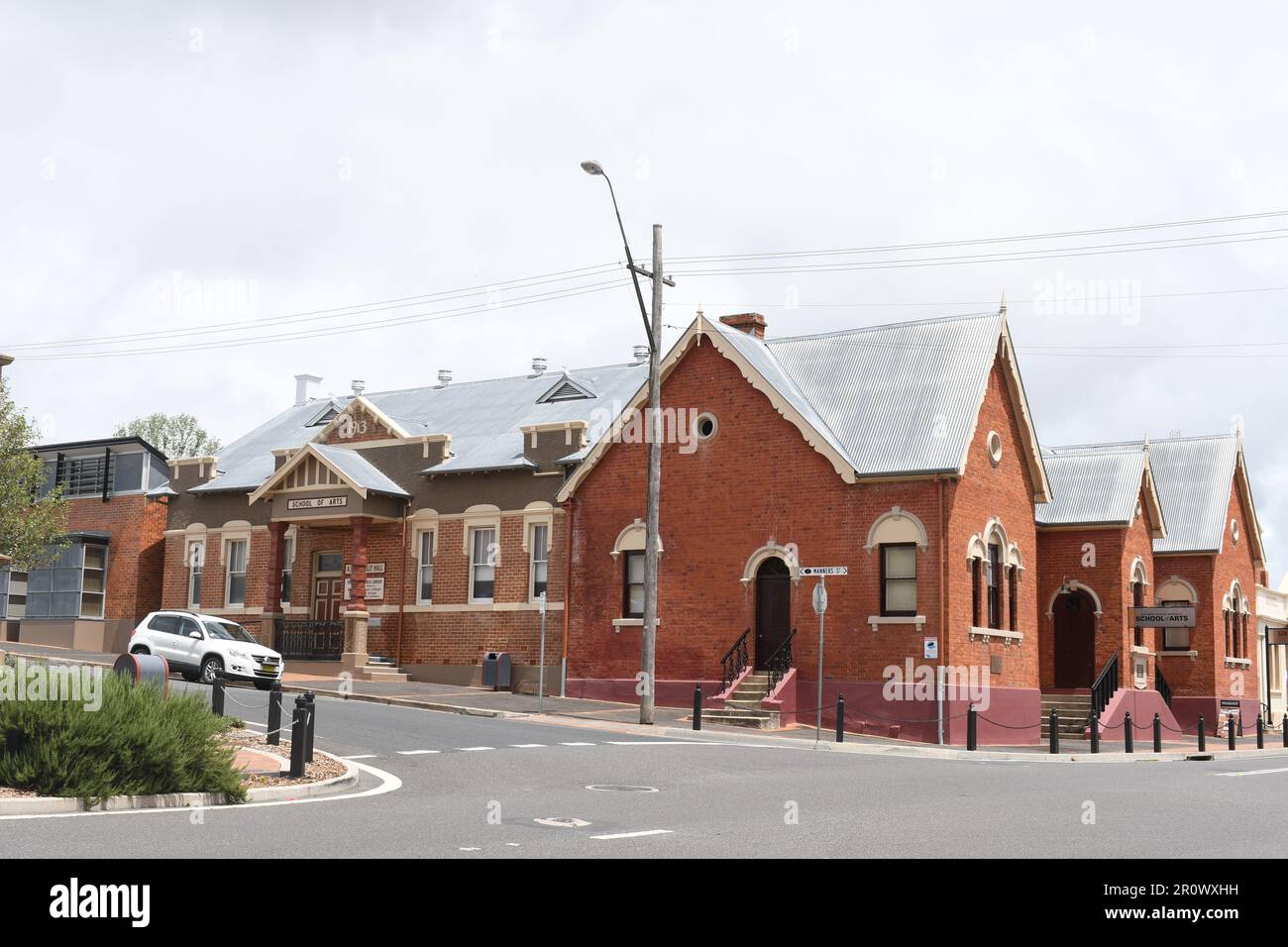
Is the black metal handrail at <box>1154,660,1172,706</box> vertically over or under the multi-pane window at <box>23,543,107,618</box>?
under

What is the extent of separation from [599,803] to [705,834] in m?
2.70

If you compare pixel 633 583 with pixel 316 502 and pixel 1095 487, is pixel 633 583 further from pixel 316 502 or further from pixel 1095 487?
pixel 1095 487

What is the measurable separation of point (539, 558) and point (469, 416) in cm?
698

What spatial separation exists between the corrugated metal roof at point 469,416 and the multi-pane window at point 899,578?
9.84 metres

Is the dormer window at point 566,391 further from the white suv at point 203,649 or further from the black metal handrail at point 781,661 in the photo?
the white suv at point 203,649

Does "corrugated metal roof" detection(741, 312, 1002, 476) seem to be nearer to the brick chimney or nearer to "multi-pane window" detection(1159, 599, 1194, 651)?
the brick chimney

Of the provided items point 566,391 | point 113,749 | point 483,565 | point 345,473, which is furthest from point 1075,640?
point 113,749

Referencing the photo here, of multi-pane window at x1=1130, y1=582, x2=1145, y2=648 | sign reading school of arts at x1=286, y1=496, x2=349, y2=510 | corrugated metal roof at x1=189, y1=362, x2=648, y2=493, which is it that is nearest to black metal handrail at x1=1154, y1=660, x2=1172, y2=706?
multi-pane window at x1=1130, y1=582, x2=1145, y2=648

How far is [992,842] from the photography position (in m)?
12.0

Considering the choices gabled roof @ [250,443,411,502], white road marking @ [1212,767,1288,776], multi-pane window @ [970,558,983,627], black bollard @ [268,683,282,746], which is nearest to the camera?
black bollard @ [268,683,282,746]

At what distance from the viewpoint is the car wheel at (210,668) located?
104ft

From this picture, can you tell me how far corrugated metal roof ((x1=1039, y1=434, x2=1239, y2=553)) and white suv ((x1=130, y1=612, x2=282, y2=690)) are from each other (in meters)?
23.3

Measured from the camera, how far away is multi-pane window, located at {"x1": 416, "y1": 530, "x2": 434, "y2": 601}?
1523 inches
